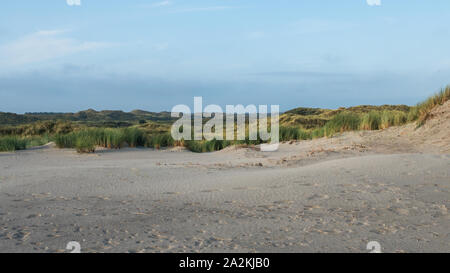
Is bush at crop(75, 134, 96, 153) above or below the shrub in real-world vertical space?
below

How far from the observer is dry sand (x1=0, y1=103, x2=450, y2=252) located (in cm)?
242

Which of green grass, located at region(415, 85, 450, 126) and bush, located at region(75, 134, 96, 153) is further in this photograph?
green grass, located at region(415, 85, 450, 126)

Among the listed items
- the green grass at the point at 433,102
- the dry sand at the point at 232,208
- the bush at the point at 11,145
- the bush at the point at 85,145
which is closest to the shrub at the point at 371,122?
the green grass at the point at 433,102

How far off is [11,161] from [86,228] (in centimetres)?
587

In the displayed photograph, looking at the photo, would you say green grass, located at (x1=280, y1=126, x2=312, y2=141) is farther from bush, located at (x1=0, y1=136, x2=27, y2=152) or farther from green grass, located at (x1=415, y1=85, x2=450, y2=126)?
bush, located at (x1=0, y1=136, x2=27, y2=152)

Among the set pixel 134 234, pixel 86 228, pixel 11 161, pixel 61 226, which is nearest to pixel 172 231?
pixel 134 234

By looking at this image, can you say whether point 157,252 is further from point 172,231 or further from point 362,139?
point 362,139

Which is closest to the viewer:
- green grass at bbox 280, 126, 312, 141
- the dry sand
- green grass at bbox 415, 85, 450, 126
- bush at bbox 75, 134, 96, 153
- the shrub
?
the dry sand

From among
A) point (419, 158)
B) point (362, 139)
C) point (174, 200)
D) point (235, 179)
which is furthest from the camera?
point (362, 139)

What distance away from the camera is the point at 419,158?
5125mm

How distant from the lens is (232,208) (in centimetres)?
329

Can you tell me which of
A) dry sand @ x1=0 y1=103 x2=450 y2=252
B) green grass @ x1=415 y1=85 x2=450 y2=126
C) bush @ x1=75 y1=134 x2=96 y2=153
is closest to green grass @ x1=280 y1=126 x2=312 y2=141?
green grass @ x1=415 y1=85 x2=450 y2=126

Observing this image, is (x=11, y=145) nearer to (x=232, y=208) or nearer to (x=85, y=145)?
(x=85, y=145)
